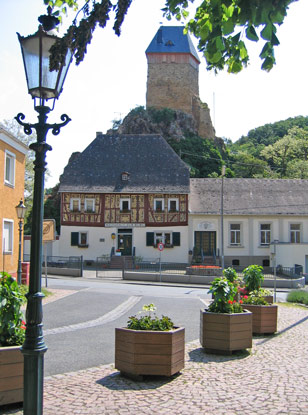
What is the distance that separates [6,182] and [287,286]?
702 inches

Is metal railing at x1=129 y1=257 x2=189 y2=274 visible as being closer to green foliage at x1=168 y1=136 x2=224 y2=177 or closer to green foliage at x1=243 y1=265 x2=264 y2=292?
green foliage at x1=243 y1=265 x2=264 y2=292

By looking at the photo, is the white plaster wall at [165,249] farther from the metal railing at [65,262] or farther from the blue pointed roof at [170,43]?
the blue pointed roof at [170,43]

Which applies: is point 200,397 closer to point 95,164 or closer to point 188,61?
point 95,164

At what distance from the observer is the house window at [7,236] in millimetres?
19172

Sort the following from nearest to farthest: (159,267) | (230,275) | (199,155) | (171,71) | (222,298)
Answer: (222,298)
(230,275)
(159,267)
(199,155)
(171,71)

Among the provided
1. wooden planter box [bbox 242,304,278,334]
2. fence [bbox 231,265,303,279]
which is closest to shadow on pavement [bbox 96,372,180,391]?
wooden planter box [bbox 242,304,278,334]

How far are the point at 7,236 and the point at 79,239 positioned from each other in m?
19.9

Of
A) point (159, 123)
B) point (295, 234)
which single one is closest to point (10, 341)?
point (295, 234)

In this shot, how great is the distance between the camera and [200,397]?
19.0ft

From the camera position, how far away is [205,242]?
38438 millimetres

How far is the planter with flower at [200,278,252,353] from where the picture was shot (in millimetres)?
8094

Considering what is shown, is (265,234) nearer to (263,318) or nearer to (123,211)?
(123,211)

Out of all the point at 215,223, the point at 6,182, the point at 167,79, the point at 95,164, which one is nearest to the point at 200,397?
the point at 6,182

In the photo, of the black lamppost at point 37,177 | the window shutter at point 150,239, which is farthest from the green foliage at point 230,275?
the window shutter at point 150,239
